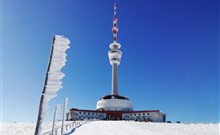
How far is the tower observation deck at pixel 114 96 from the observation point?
403ft

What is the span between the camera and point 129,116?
110 m

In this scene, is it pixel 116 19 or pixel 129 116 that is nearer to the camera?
pixel 129 116

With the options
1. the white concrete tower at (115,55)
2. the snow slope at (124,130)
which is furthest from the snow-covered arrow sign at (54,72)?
the white concrete tower at (115,55)

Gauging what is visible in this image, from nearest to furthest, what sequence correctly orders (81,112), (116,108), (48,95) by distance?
(48,95) → (81,112) → (116,108)

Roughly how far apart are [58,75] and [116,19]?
5624 inches

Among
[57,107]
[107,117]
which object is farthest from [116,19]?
[57,107]

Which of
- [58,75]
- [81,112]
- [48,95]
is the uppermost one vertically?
[81,112]

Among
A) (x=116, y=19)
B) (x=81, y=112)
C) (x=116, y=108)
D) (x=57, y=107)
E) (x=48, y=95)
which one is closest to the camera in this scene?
(x=48, y=95)

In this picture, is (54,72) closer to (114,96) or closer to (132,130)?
(132,130)

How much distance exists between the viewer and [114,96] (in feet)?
415

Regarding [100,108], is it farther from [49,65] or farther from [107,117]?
[49,65]

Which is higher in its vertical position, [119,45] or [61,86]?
[119,45]

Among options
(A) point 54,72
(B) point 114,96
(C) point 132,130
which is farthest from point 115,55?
(A) point 54,72

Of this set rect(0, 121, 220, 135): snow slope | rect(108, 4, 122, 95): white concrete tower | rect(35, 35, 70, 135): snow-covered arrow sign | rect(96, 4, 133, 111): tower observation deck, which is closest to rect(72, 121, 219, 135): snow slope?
rect(0, 121, 220, 135): snow slope
